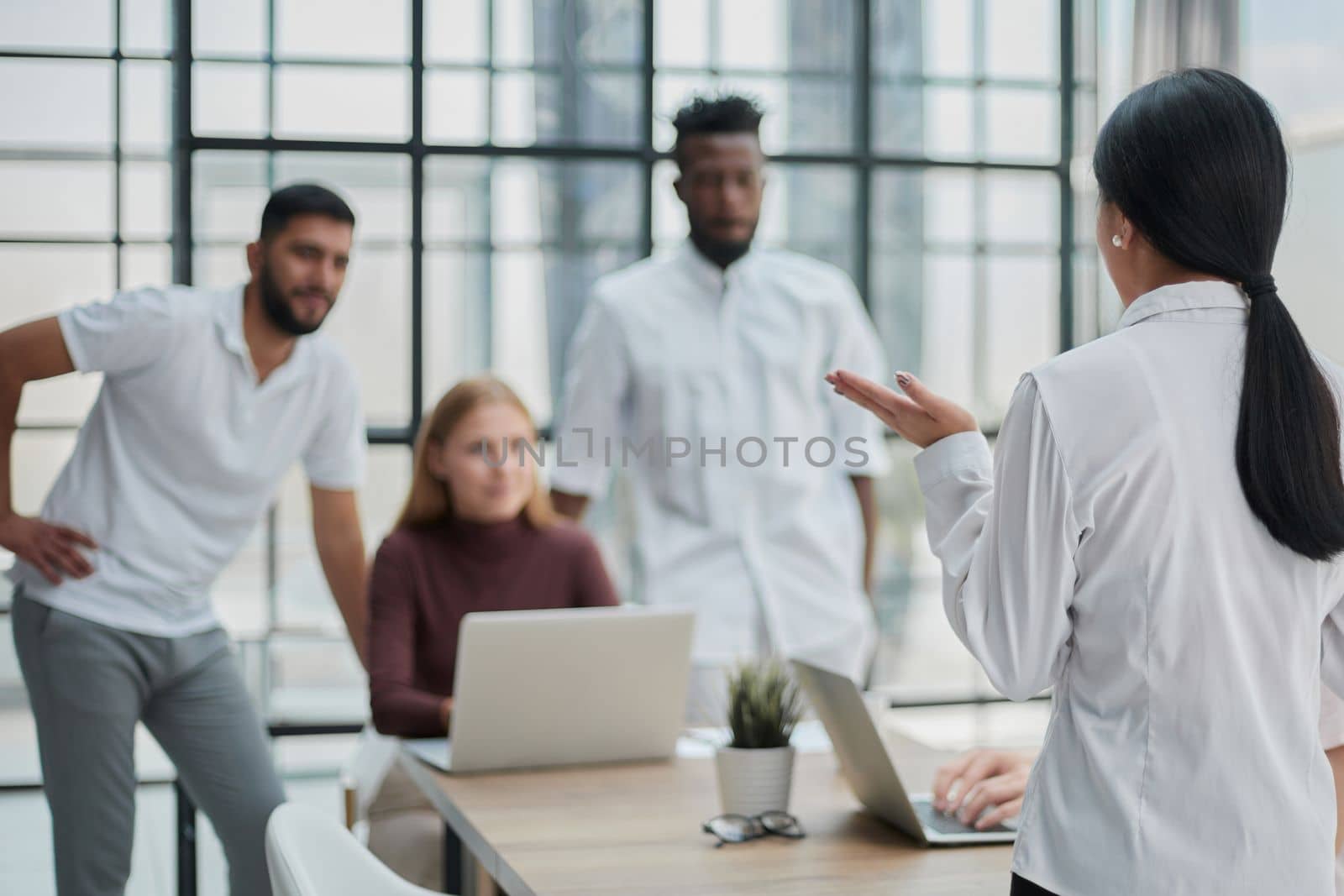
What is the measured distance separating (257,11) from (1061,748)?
3617 millimetres

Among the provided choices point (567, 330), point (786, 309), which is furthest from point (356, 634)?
point (567, 330)

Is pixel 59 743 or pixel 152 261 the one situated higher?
pixel 152 261

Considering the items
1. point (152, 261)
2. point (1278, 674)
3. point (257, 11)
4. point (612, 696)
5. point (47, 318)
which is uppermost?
point (257, 11)

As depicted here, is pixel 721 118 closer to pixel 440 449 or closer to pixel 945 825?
pixel 440 449

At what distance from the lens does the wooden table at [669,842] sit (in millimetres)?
1616

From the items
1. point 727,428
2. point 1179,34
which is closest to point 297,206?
point 727,428

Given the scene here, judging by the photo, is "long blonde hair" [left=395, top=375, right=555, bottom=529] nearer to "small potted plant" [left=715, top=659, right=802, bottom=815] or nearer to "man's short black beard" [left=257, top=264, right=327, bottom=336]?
"man's short black beard" [left=257, top=264, right=327, bottom=336]

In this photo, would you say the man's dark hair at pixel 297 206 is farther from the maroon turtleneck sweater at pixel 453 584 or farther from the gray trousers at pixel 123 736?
the gray trousers at pixel 123 736

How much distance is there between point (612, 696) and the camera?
2232mm

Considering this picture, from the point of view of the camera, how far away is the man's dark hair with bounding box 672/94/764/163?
338 centimetres

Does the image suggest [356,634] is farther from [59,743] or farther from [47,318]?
[47,318]

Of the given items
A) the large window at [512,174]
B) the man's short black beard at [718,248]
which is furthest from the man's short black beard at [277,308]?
the large window at [512,174]

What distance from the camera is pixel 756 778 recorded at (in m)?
1.86

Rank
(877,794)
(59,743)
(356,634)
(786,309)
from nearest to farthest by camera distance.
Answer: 1. (877,794)
2. (59,743)
3. (356,634)
4. (786,309)
